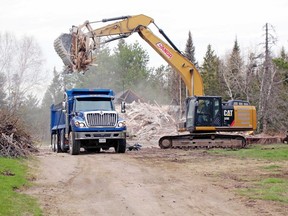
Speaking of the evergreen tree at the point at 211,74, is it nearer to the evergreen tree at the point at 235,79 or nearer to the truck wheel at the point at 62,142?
the evergreen tree at the point at 235,79

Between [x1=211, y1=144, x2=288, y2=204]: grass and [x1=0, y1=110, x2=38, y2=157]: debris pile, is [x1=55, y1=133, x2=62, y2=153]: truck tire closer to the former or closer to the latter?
[x1=0, y1=110, x2=38, y2=157]: debris pile

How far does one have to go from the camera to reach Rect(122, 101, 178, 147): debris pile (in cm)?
4347

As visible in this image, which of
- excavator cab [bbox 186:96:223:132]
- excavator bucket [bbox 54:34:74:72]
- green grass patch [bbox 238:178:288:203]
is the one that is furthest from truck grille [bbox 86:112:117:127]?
green grass patch [bbox 238:178:288:203]

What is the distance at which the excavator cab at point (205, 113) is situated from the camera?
94.2 feet

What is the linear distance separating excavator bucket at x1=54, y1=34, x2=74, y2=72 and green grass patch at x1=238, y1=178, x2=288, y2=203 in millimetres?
15058

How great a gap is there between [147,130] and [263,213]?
3481 centimetres

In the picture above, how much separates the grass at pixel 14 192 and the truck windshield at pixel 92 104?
8.29 m

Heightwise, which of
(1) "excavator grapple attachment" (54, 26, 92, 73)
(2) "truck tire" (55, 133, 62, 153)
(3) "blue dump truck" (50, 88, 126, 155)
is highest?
(1) "excavator grapple attachment" (54, 26, 92, 73)

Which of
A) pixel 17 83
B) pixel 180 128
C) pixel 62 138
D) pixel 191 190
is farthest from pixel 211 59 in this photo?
pixel 191 190

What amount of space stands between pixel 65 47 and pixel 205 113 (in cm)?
790

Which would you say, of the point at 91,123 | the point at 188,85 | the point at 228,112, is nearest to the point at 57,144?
the point at 91,123

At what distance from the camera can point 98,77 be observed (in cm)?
8744

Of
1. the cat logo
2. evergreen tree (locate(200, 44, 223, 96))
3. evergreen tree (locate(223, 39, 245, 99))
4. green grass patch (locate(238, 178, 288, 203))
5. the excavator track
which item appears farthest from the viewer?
evergreen tree (locate(200, 44, 223, 96))

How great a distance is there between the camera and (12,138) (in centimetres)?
1941
